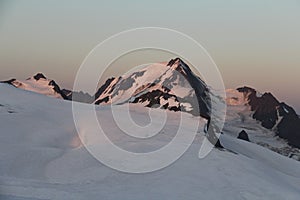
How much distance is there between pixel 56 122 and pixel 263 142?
97.4 meters

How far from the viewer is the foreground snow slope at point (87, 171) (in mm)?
18891

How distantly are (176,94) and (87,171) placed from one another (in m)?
73.1

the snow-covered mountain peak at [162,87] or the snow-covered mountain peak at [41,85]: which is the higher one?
the snow-covered mountain peak at [162,87]

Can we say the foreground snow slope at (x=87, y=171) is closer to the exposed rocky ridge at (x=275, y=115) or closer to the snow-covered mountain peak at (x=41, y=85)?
the snow-covered mountain peak at (x=41, y=85)

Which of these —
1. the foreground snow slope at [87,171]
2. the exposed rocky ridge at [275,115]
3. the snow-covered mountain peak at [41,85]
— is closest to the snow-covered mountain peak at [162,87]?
the snow-covered mountain peak at [41,85]

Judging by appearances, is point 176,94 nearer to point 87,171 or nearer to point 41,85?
point 41,85

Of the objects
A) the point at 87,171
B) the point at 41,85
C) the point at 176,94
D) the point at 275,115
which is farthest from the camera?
the point at 275,115

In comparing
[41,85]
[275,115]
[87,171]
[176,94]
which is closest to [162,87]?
[176,94]

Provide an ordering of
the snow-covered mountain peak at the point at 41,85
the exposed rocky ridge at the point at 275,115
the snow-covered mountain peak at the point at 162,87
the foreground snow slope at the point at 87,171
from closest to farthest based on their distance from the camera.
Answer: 1. the foreground snow slope at the point at 87,171
2. the snow-covered mountain peak at the point at 162,87
3. the snow-covered mountain peak at the point at 41,85
4. the exposed rocky ridge at the point at 275,115

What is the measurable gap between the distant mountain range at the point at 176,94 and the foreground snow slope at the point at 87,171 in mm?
41080

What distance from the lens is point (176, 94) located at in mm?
95188

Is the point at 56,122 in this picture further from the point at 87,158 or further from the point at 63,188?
the point at 63,188

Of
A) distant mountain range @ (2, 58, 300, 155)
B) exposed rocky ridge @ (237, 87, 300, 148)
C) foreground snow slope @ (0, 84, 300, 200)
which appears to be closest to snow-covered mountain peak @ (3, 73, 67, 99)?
distant mountain range @ (2, 58, 300, 155)

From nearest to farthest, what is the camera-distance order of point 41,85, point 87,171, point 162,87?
1. point 87,171
2. point 162,87
3. point 41,85
